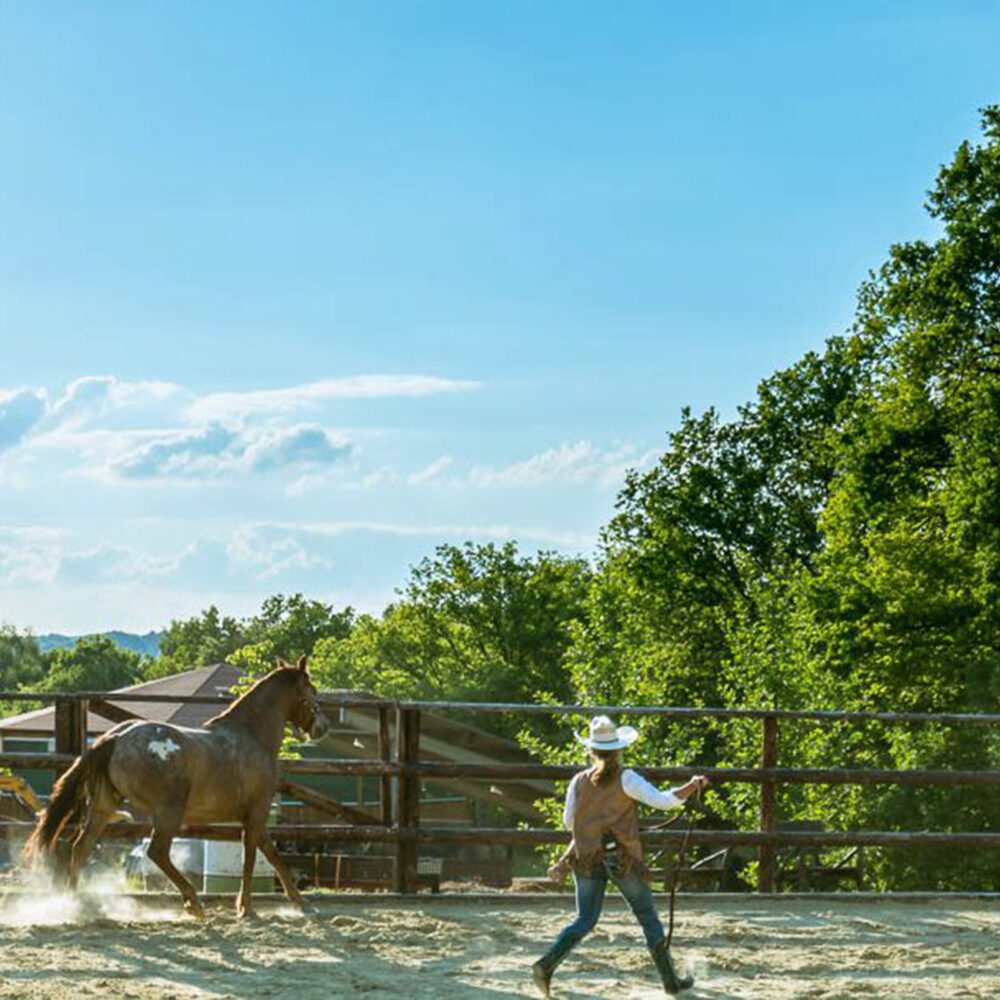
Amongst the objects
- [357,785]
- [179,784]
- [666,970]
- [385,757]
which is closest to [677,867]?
[666,970]

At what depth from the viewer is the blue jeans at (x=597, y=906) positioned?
318 inches

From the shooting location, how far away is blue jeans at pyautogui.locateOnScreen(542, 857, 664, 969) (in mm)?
8070

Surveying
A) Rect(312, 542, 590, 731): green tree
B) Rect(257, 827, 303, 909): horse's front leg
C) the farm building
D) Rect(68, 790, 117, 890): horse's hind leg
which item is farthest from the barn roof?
Rect(68, 790, 117, 890): horse's hind leg

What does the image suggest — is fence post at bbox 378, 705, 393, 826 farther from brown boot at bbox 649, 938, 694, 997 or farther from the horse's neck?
brown boot at bbox 649, 938, 694, 997

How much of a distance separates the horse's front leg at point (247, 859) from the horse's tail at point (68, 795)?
4.02 feet

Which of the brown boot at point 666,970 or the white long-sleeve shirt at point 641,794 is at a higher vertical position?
the white long-sleeve shirt at point 641,794

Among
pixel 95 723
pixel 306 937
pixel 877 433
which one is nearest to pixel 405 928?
pixel 306 937

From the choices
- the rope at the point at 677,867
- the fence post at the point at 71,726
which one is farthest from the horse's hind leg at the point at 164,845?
the rope at the point at 677,867

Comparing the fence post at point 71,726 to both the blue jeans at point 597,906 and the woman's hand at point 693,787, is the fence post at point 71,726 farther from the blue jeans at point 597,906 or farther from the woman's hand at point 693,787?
the woman's hand at point 693,787

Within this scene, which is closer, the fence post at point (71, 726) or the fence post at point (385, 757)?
the fence post at point (71, 726)

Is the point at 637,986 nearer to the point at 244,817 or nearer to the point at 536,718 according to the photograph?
the point at 244,817

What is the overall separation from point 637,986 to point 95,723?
29.9 m

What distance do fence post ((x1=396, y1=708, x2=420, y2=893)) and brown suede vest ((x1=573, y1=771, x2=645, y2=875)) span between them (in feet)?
14.2

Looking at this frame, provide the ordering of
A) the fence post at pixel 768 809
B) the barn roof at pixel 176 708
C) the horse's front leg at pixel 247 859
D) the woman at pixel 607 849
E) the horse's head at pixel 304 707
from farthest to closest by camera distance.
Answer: the barn roof at pixel 176 708
the fence post at pixel 768 809
the horse's head at pixel 304 707
the horse's front leg at pixel 247 859
the woman at pixel 607 849
